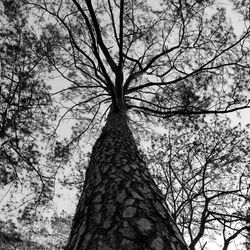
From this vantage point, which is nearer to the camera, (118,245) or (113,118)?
(118,245)

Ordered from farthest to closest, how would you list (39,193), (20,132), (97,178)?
(39,193), (20,132), (97,178)

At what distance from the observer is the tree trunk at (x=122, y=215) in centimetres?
106

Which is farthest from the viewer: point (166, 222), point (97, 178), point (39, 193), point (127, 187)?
point (39, 193)

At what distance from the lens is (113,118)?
3924 mm

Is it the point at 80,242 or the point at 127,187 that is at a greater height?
the point at 127,187

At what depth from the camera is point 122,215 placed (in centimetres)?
125

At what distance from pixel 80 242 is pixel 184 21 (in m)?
6.35

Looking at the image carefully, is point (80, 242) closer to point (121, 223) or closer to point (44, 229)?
point (121, 223)

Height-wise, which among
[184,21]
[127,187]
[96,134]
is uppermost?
[184,21]

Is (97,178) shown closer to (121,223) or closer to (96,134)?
(121,223)

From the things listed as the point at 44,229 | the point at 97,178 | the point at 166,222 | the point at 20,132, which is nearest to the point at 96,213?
the point at 166,222

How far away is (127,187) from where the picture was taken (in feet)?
5.25

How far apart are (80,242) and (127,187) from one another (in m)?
0.54

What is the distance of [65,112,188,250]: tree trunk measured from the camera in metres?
1.06
